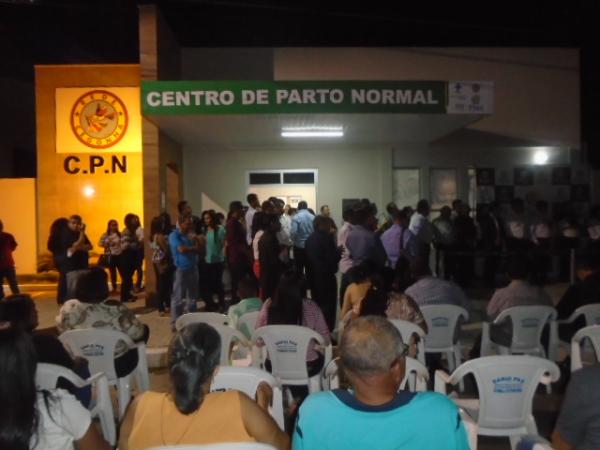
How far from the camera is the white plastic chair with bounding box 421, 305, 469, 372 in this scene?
6836mm

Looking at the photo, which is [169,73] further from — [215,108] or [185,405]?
[185,405]

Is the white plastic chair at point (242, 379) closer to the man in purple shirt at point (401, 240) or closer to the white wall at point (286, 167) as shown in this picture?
the man in purple shirt at point (401, 240)

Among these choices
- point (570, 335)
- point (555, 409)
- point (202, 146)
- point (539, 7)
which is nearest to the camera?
point (555, 409)

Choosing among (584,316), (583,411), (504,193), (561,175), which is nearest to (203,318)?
(584,316)

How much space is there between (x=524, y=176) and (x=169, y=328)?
1081 centimetres

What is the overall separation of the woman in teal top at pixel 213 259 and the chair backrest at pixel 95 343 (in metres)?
5.33

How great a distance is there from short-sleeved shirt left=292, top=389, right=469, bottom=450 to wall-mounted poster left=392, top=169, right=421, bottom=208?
1458 cm

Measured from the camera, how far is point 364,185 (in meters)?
16.8

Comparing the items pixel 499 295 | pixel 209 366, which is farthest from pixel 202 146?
pixel 209 366

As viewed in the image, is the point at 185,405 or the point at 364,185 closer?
the point at 185,405

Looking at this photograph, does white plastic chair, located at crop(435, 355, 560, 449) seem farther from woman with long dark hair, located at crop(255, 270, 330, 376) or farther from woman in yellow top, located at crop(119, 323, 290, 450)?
woman in yellow top, located at crop(119, 323, 290, 450)

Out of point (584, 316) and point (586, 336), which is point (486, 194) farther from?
point (586, 336)

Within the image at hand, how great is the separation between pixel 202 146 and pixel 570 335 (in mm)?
11350

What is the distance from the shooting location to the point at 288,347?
5801 millimetres
